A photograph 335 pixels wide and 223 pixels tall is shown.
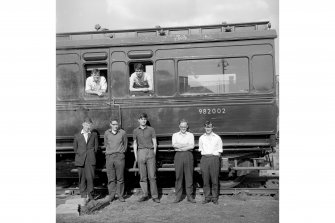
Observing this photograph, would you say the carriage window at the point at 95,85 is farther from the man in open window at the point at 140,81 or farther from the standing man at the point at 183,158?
the standing man at the point at 183,158

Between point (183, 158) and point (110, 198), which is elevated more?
point (183, 158)

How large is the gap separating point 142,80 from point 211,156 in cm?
252

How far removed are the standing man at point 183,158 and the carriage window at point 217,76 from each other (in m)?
0.96

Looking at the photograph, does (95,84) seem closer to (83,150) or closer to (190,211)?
(83,150)

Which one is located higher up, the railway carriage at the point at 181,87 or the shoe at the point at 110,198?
the railway carriage at the point at 181,87

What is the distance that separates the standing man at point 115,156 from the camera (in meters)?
8.52

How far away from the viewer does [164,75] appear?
8.87m

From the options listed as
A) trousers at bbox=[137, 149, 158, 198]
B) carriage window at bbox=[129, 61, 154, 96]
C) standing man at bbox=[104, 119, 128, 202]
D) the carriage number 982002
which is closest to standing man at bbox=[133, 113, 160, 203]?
trousers at bbox=[137, 149, 158, 198]

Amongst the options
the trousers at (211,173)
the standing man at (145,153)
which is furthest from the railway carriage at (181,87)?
the trousers at (211,173)

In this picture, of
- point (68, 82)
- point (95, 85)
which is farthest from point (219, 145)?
point (68, 82)

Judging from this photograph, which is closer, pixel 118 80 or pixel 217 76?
pixel 217 76

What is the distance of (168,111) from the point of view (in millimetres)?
8828
